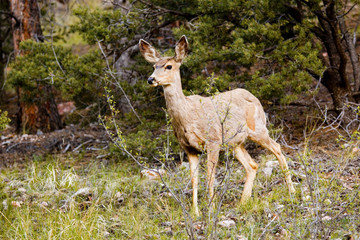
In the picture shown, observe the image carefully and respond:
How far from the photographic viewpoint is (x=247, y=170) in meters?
6.10

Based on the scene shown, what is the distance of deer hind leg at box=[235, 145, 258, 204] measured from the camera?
588 cm

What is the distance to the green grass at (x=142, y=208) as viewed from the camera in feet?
15.2

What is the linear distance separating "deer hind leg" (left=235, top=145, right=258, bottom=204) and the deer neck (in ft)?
3.25

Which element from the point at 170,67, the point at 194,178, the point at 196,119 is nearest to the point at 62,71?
the point at 170,67

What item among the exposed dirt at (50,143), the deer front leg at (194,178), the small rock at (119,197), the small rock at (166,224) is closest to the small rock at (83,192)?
the small rock at (119,197)

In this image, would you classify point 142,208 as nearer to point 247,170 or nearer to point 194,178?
point 194,178

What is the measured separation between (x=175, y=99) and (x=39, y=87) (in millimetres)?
5857

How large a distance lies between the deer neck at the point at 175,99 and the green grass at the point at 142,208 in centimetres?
73

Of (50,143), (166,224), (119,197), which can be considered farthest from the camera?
(50,143)

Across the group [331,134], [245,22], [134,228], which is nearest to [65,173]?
[134,228]

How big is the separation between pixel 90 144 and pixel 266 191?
4696 millimetres

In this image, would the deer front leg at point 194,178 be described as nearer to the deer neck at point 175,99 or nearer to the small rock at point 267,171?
the deer neck at point 175,99

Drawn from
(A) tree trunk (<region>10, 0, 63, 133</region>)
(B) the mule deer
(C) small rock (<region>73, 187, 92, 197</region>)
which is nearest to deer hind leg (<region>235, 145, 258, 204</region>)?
(B) the mule deer

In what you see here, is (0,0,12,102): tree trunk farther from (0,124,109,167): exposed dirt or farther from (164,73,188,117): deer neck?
(164,73,188,117): deer neck
